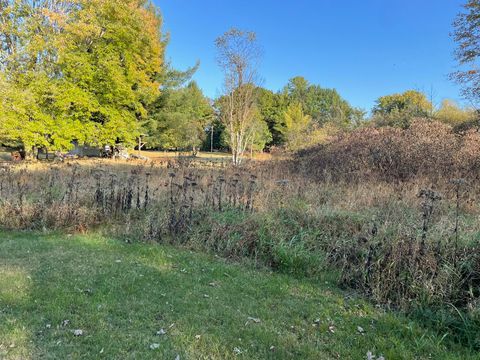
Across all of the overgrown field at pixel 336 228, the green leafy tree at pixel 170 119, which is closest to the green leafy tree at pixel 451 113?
the overgrown field at pixel 336 228

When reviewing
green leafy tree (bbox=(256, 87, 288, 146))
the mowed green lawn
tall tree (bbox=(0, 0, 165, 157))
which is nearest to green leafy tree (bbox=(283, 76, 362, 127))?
green leafy tree (bbox=(256, 87, 288, 146))

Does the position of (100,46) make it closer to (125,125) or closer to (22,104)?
(125,125)

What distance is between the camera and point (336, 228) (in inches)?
190

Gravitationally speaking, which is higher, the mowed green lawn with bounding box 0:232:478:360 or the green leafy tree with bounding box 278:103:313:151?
the green leafy tree with bounding box 278:103:313:151

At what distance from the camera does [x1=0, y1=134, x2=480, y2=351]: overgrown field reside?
3.18m

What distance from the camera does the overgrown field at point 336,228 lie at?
318 centimetres

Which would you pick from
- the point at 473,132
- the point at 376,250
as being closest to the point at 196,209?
the point at 376,250

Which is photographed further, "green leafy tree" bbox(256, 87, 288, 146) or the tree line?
"green leafy tree" bbox(256, 87, 288, 146)

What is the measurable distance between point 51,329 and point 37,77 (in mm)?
14062

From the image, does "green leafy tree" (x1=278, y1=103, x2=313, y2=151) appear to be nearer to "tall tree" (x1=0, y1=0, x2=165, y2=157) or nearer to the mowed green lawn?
"tall tree" (x1=0, y1=0, x2=165, y2=157)

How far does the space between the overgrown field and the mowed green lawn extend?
11.9 inches

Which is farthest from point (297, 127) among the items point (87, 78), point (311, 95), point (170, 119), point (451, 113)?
point (311, 95)

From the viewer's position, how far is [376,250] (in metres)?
3.69

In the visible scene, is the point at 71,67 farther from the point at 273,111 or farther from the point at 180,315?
the point at 273,111
